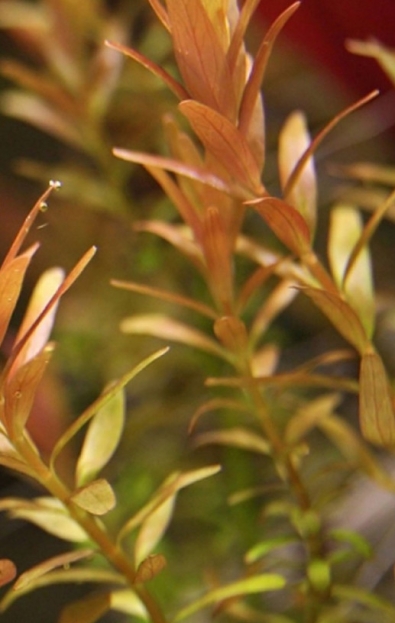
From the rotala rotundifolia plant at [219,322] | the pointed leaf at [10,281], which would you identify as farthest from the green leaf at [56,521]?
the pointed leaf at [10,281]

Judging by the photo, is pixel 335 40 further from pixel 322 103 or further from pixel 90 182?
pixel 90 182

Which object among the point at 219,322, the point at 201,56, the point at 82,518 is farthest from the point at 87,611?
the point at 201,56

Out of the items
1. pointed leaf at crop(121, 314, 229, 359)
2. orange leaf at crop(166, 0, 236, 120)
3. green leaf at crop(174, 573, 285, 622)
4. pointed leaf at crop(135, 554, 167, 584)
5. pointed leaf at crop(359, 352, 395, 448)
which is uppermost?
orange leaf at crop(166, 0, 236, 120)

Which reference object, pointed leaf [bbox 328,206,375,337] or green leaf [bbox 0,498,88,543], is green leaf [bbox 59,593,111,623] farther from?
pointed leaf [bbox 328,206,375,337]

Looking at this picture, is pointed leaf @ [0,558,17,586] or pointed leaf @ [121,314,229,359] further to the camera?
pointed leaf @ [121,314,229,359]

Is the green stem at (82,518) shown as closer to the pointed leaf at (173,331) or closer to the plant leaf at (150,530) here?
the plant leaf at (150,530)

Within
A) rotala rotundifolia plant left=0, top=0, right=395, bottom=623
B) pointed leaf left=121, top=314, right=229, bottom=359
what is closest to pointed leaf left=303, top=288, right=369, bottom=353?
rotala rotundifolia plant left=0, top=0, right=395, bottom=623

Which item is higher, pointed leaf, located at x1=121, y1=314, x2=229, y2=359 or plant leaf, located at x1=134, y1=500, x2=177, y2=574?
pointed leaf, located at x1=121, y1=314, x2=229, y2=359
